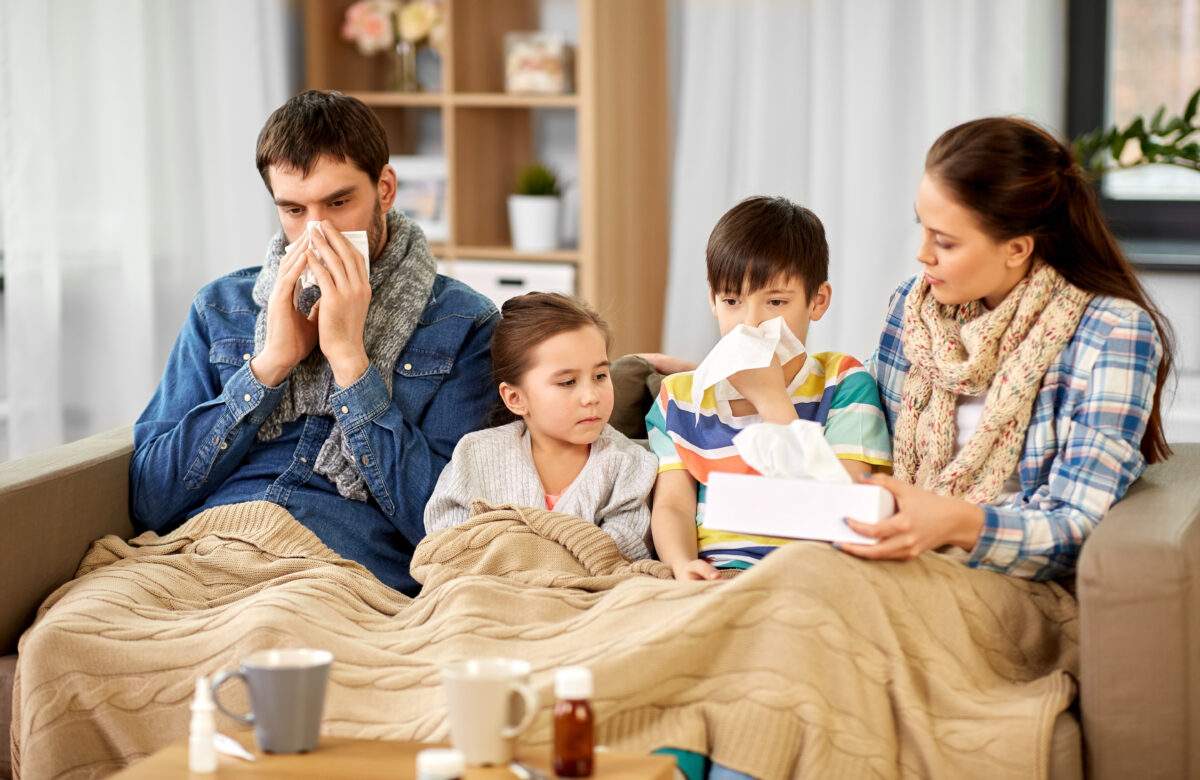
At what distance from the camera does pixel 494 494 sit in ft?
6.30

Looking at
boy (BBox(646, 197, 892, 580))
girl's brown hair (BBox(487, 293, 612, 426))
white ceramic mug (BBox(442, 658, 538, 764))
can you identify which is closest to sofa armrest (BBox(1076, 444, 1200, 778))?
boy (BBox(646, 197, 892, 580))

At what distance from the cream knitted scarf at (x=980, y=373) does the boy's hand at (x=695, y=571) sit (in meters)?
0.31

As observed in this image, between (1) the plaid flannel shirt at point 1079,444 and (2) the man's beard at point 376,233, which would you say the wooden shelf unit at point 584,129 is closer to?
(2) the man's beard at point 376,233

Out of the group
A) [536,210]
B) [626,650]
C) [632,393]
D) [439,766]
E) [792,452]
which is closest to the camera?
[439,766]

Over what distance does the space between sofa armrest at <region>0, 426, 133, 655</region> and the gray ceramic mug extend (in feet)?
2.18

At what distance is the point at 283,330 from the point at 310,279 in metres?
0.08

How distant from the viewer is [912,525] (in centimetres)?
154

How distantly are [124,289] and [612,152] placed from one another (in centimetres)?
135

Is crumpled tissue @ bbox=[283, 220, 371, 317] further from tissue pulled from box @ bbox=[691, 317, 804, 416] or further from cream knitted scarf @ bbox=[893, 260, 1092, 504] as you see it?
cream knitted scarf @ bbox=[893, 260, 1092, 504]

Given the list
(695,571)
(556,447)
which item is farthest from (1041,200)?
(556,447)

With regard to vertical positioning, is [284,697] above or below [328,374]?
below

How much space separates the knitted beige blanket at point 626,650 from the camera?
1444 millimetres

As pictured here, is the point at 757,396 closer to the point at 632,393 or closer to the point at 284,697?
the point at 632,393

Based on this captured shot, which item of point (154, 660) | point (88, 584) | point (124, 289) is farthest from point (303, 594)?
point (124, 289)
